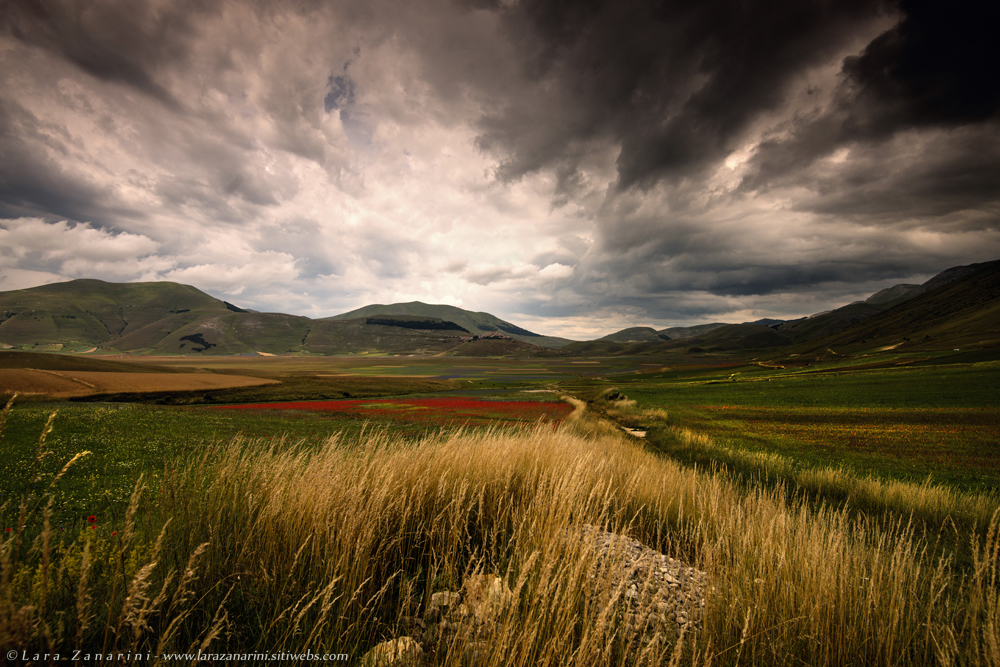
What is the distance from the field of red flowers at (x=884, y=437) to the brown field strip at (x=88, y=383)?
54.5 m

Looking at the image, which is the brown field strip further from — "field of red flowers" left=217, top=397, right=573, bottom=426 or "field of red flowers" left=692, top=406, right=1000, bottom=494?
"field of red flowers" left=692, top=406, right=1000, bottom=494

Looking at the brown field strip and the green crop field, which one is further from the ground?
the brown field strip

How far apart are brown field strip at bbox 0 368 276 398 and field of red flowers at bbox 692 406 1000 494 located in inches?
2144

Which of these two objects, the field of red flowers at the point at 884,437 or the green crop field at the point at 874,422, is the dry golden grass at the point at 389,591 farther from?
the field of red flowers at the point at 884,437

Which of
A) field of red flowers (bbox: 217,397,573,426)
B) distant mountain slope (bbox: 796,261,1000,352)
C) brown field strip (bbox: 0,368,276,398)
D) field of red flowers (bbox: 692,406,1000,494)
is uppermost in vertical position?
distant mountain slope (bbox: 796,261,1000,352)

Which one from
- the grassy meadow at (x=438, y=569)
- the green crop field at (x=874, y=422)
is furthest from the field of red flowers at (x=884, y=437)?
the grassy meadow at (x=438, y=569)

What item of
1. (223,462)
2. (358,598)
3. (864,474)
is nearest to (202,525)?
(223,462)

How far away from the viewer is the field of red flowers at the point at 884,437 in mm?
15820

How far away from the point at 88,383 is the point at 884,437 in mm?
71185

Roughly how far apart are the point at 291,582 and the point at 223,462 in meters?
2.15

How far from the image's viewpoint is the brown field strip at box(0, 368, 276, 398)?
118ft

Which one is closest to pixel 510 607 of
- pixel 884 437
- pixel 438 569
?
pixel 438 569

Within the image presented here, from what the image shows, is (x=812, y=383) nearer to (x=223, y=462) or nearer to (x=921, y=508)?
(x=921, y=508)

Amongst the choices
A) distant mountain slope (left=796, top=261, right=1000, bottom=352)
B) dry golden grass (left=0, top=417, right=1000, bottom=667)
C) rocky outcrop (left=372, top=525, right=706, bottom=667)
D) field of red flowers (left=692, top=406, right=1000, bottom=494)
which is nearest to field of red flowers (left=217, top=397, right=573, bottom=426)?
field of red flowers (left=692, top=406, right=1000, bottom=494)
